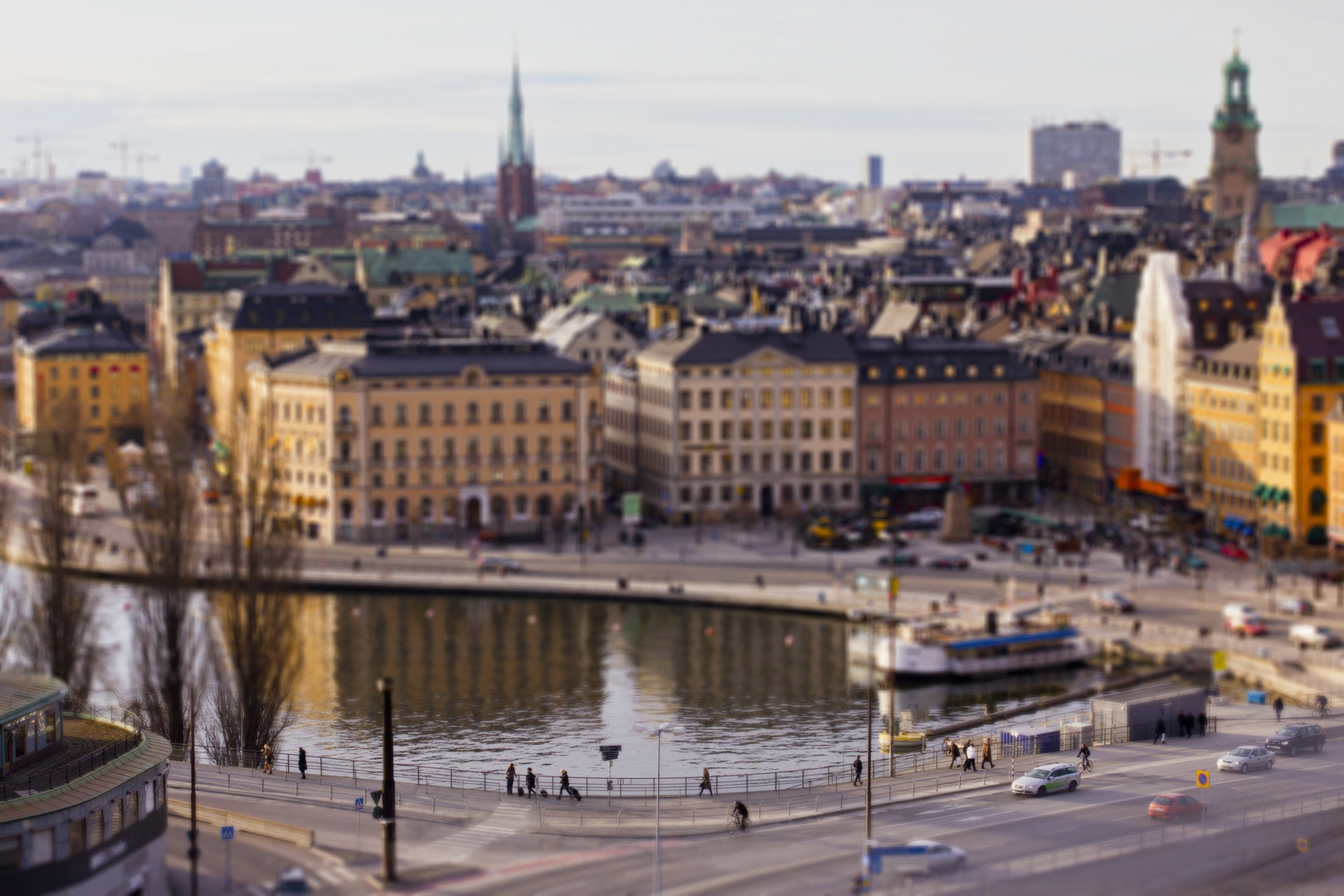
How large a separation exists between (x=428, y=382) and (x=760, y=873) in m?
69.4

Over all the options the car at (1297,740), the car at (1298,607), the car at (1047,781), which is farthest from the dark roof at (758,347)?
the car at (1047,781)

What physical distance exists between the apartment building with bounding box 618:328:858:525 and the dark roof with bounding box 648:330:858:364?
0.06 m

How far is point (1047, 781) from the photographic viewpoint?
51250 mm

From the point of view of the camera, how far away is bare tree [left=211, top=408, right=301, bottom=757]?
64125 mm

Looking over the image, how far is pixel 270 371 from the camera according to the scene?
382ft

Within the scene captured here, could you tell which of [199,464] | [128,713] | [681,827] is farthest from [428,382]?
[681,827]

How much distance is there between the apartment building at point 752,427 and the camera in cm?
11625

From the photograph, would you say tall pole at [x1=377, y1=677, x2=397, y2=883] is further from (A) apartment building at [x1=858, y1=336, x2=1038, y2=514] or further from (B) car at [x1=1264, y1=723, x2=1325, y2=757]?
(A) apartment building at [x1=858, y1=336, x2=1038, y2=514]

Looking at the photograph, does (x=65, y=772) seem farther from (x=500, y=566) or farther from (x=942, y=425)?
(x=942, y=425)

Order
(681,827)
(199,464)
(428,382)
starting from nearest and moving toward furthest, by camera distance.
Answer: (681,827)
(428,382)
(199,464)

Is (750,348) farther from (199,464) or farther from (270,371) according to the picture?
(199,464)

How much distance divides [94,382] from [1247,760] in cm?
10963

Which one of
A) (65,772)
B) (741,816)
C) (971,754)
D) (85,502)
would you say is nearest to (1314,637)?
(971,754)

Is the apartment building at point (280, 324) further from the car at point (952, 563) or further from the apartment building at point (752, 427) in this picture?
the car at point (952, 563)
